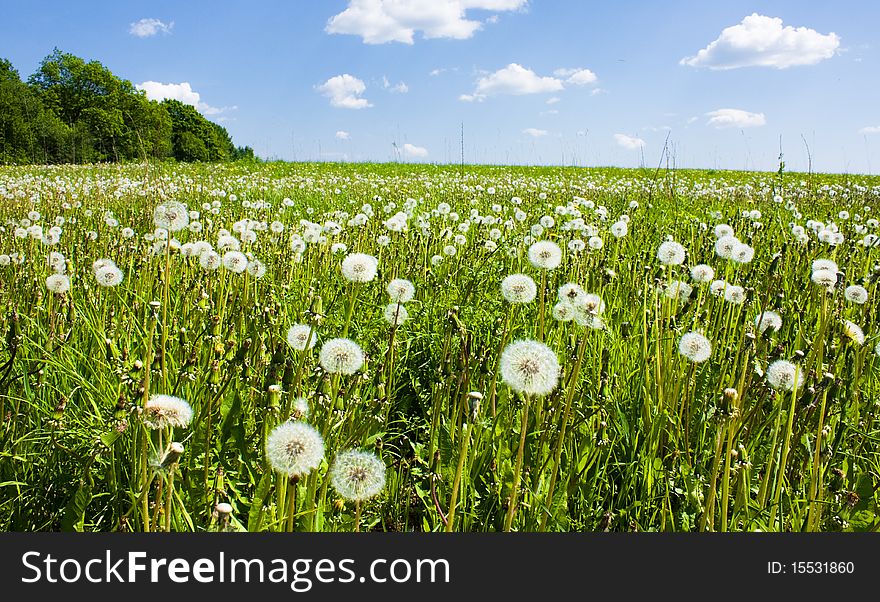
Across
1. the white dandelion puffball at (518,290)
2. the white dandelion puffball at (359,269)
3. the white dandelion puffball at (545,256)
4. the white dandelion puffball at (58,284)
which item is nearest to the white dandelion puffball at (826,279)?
the white dandelion puffball at (545,256)

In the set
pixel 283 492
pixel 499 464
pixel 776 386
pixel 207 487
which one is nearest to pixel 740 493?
pixel 776 386

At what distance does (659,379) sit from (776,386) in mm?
434

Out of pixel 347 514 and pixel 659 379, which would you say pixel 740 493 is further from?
pixel 347 514

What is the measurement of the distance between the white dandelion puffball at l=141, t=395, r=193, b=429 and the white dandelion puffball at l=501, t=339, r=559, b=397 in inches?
27.7

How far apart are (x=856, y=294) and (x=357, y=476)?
2621 millimetres

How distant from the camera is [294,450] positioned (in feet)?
3.85

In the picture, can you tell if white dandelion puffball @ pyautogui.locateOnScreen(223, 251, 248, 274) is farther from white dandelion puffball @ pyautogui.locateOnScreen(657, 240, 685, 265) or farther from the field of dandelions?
white dandelion puffball @ pyautogui.locateOnScreen(657, 240, 685, 265)

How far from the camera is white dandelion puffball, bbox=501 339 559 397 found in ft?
4.57

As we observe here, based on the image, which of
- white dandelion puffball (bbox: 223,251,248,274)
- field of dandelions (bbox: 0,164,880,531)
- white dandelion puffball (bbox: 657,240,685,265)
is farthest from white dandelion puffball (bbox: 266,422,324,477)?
white dandelion puffball (bbox: 657,240,685,265)

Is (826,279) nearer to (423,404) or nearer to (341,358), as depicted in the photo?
(423,404)

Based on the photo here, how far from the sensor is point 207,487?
5.14 feet

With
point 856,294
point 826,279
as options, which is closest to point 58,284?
point 826,279

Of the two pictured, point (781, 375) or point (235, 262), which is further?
point (235, 262)

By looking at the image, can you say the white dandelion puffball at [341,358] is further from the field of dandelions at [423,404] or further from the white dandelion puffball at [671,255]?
the white dandelion puffball at [671,255]
